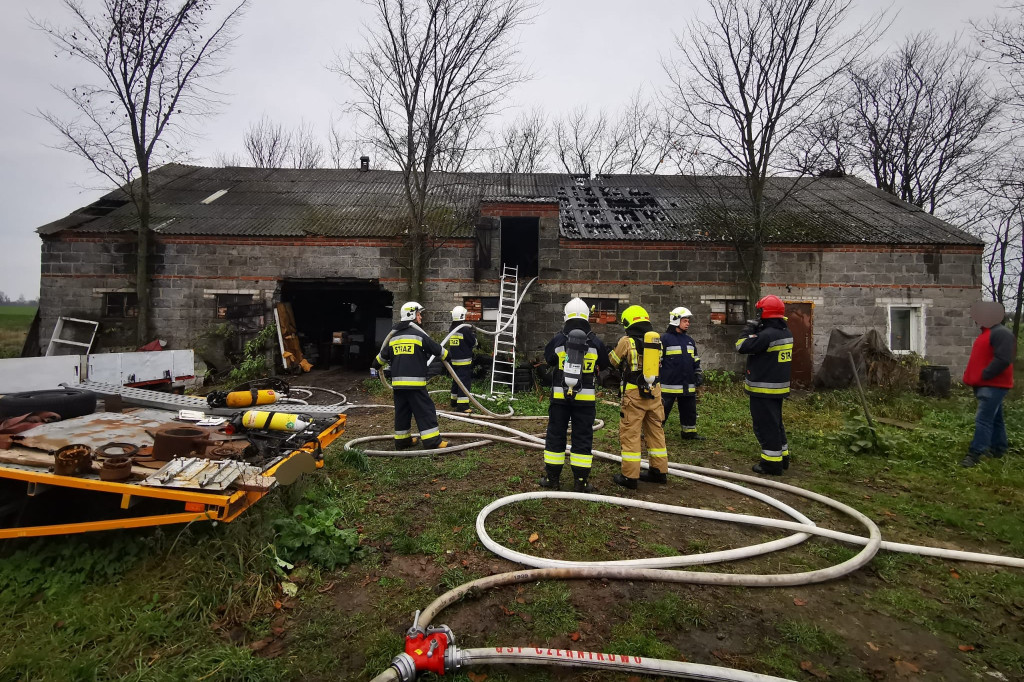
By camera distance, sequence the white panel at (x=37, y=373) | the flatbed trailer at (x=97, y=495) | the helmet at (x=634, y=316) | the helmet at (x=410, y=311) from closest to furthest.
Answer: the flatbed trailer at (x=97, y=495), the helmet at (x=634, y=316), the white panel at (x=37, y=373), the helmet at (x=410, y=311)

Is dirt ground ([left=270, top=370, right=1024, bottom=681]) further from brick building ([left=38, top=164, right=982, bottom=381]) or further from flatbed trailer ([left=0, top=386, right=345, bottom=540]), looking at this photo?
brick building ([left=38, top=164, right=982, bottom=381])

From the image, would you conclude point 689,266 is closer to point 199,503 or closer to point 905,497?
point 905,497

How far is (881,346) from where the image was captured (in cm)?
1021

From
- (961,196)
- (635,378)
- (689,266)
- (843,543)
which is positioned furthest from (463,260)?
(961,196)

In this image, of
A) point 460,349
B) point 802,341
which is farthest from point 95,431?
point 802,341

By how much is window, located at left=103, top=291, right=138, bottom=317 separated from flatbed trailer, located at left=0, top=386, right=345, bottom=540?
9434 mm

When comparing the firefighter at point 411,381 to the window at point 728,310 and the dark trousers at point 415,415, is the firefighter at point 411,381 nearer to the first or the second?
the dark trousers at point 415,415

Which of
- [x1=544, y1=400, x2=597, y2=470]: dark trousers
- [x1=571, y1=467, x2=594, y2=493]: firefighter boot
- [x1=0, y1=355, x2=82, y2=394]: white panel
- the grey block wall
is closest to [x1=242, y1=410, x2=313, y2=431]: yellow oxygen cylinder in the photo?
[x1=544, y1=400, x2=597, y2=470]: dark trousers

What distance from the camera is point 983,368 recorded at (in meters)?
5.19

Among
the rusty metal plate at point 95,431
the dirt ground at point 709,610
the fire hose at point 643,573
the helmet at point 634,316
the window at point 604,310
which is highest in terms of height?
the window at point 604,310

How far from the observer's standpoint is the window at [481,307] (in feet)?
37.5

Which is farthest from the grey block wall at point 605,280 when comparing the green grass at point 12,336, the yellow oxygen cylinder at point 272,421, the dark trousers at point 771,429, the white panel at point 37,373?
Answer: the yellow oxygen cylinder at point 272,421

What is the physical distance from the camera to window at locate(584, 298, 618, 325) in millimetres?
11406

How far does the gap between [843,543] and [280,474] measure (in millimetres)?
4218
